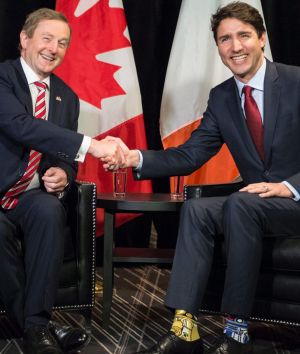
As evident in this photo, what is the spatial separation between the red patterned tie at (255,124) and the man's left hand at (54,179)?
0.76m

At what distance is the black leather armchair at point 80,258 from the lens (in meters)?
2.41

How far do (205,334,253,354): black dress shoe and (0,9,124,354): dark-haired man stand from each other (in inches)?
18.5

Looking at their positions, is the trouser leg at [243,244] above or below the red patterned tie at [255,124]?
below

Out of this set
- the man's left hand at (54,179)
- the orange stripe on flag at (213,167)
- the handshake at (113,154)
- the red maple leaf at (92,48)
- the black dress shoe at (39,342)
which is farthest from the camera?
the orange stripe on flag at (213,167)

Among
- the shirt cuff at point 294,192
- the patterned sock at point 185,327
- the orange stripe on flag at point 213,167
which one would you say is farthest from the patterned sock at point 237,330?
the orange stripe on flag at point 213,167

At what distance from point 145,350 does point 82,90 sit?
174 centimetres

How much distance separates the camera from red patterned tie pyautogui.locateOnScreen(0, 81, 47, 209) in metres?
2.48

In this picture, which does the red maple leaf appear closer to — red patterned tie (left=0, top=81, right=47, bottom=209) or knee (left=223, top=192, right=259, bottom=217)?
red patterned tie (left=0, top=81, right=47, bottom=209)

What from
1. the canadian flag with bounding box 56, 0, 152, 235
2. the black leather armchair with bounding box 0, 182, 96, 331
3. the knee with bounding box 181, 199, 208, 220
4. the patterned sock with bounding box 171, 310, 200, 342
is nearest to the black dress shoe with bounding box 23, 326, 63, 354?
the black leather armchair with bounding box 0, 182, 96, 331

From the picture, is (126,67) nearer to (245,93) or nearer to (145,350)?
(245,93)

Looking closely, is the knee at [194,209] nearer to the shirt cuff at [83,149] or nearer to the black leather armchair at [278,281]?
the black leather armchair at [278,281]

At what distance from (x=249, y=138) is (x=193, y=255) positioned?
589mm

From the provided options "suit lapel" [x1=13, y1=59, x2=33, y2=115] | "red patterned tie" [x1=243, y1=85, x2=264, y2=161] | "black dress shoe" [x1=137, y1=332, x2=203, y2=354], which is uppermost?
"suit lapel" [x1=13, y1=59, x2=33, y2=115]

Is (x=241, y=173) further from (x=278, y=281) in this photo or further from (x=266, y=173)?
(x=278, y=281)
